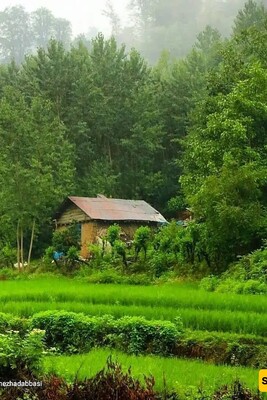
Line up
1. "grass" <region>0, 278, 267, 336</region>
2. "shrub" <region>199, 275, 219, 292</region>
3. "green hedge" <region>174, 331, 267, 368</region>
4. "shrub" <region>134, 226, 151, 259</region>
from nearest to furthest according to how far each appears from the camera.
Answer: "green hedge" <region>174, 331, 267, 368</region>, "grass" <region>0, 278, 267, 336</region>, "shrub" <region>199, 275, 219, 292</region>, "shrub" <region>134, 226, 151, 259</region>

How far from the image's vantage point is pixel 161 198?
45625 millimetres

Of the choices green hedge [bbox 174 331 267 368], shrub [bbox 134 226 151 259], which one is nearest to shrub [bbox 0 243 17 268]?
shrub [bbox 134 226 151 259]

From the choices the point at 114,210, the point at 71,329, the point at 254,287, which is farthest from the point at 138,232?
the point at 71,329

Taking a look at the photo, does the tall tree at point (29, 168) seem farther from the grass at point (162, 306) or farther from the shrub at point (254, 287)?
the shrub at point (254, 287)

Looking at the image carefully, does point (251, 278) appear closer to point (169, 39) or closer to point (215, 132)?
point (215, 132)

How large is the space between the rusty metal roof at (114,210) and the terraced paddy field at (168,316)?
16719mm

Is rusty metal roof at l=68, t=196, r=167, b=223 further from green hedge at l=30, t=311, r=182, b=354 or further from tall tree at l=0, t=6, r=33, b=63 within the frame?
tall tree at l=0, t=6, r=33, b=63

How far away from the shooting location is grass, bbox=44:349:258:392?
7.25m

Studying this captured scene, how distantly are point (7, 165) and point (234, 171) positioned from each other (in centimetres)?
1491

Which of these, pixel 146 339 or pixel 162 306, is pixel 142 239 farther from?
pixel 146 339

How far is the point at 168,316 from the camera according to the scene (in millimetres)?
12719

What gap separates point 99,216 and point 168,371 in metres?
26.5

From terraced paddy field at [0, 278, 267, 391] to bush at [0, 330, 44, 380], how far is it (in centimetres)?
66

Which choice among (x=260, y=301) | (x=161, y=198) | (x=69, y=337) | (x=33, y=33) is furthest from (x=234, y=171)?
(x=33, y=33)
